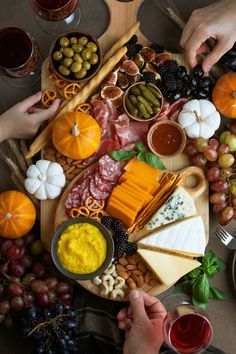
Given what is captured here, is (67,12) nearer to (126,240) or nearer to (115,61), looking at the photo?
(115,61)

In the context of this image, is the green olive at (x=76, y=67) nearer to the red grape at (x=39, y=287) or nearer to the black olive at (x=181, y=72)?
the black olive at (x=181, y=72)

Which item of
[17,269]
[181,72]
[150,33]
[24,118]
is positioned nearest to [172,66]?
[181,72]

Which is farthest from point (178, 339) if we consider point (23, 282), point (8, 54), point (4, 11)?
point (4, 11)

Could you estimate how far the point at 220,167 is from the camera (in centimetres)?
186

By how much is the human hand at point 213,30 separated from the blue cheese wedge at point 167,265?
71 centimetres

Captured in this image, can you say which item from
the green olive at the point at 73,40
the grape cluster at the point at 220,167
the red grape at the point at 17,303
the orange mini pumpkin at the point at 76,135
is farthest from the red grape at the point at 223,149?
the red grape at the point at 17,303

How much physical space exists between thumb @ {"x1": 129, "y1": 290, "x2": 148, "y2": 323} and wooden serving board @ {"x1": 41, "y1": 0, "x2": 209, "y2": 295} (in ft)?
0.46

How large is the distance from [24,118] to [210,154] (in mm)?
681

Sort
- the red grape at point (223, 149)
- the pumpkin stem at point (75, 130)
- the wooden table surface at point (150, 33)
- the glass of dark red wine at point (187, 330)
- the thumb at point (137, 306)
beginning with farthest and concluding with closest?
the wooden table surface at point (150, 33)
the red grape at point (223, 149)
the pumpkin stem at point (75, 130)
the thumb at point (137, 306)
the glass of dark red wine at point (187, 330)

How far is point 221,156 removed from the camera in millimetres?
1849

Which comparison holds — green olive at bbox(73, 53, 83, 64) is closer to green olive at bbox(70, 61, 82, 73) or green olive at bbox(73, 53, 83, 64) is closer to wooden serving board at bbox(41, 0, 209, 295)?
green olive at bbox(70, 61, 82, 73)

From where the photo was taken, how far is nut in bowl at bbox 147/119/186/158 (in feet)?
6.11

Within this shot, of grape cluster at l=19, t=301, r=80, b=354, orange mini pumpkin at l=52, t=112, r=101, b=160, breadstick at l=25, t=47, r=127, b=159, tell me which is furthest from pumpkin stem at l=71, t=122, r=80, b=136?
grape cluster at l=19, t=301, r=80, b=354

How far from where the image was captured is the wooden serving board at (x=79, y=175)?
6.03ft
